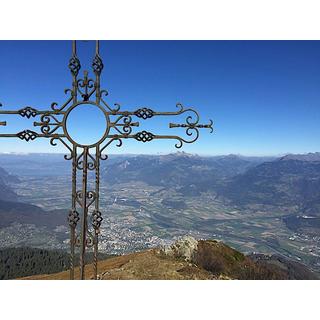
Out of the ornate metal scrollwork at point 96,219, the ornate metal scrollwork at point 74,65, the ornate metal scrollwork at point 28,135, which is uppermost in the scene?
the ornate metal scrollwork at point 74,65

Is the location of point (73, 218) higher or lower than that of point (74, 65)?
lower

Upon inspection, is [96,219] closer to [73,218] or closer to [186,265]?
[73,218]

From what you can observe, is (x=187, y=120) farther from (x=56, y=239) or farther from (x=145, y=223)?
(x=145, y=223)

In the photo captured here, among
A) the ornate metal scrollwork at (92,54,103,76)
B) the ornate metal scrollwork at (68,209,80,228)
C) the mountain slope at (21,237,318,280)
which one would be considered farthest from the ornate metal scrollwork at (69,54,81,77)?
the mountain slope at (21,237,318,280)

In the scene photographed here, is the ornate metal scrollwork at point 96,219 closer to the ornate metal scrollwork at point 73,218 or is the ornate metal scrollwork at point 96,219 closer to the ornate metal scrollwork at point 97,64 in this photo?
the ornate metal scrollwork at point 73,218

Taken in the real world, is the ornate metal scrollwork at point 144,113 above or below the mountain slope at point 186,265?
above

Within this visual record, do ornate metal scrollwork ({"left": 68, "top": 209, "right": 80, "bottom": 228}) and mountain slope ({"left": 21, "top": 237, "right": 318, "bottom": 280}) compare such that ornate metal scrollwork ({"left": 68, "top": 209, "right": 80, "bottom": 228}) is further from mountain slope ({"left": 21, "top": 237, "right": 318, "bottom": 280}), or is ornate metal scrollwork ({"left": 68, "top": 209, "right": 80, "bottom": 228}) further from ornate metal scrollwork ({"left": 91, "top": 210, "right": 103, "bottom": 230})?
mountain slope ({"left": 21, "top": 237, "right": 318, "bottom": 280})

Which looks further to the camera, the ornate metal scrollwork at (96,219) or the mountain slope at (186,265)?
the mountain slope at (186,265)

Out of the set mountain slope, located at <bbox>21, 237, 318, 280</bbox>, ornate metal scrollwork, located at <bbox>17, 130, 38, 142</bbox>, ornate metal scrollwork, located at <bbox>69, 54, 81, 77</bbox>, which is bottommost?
mountain slope, located at <bbox>21, 237, 318, 280</bbox>

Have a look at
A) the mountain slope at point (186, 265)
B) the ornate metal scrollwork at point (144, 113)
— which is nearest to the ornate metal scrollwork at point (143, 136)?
the ornate metal scrollwork at point (144, 113)

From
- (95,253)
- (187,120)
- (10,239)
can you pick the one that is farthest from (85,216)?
(10,239)

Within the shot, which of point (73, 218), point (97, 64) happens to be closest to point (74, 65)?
point (97, 64)

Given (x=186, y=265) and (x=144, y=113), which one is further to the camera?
(x=186, y=265)
